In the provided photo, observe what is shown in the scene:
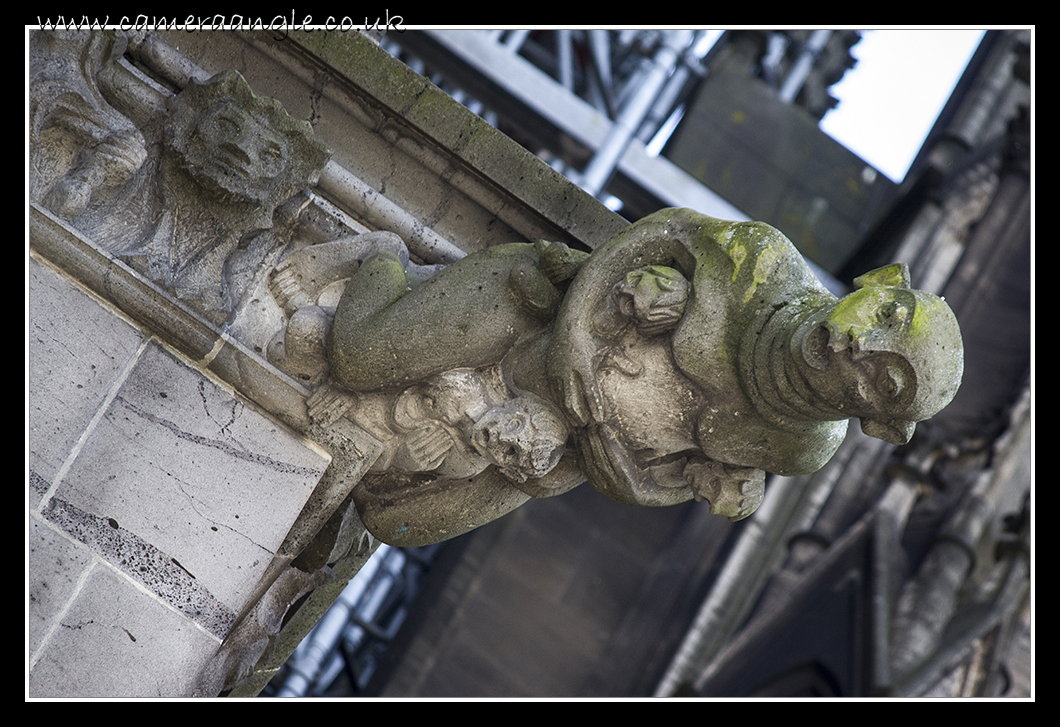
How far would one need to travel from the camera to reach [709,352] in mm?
2307

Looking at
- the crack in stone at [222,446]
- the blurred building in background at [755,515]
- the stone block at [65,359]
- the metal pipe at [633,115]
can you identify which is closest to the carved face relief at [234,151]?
the stone block at [65,359]

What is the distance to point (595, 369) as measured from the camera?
236cm

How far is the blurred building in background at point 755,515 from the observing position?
752cm

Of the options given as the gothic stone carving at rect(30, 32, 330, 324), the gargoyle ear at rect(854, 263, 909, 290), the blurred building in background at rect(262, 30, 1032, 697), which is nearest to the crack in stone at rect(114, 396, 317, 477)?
the gothic stone carving at rect(30, 32, 330, 324)

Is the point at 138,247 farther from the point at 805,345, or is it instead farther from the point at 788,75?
the point at 788,75

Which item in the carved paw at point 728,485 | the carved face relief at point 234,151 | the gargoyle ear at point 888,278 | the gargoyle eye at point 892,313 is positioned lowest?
the carved paw at point 728,485

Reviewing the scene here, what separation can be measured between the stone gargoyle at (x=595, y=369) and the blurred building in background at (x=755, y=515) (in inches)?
188

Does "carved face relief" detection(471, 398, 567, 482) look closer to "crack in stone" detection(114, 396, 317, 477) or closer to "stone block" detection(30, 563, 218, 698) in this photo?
"crack in stone" detection(114, 396, 317, 477)

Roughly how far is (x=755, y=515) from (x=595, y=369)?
673 centimetres

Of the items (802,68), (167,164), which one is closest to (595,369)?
(167,164)

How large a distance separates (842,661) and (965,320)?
3.87m

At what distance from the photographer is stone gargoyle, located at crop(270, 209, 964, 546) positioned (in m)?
2.27

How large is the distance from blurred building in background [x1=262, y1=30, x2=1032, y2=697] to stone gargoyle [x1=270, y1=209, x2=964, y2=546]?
15.7 feet

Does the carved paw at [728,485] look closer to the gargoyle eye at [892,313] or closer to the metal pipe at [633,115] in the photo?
the gargoyle eye at [892,313]
